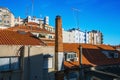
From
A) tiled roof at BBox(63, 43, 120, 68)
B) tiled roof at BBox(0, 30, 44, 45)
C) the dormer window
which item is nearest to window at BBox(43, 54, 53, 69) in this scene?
tiled roof at BBox(0, 30, 44, 45)

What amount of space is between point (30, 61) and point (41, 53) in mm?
1708

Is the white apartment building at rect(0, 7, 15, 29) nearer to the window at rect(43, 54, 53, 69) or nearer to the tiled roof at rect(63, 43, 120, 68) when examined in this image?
the tiled roof at rect(63, 43, 120, 68)

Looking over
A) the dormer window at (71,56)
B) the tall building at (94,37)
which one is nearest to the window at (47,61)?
the dormer window at (71,56)

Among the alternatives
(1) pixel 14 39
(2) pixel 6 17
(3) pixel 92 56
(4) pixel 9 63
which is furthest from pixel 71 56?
(2) pixel 6 17

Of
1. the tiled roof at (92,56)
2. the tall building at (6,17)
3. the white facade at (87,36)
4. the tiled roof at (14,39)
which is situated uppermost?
the tall building at (6,17)

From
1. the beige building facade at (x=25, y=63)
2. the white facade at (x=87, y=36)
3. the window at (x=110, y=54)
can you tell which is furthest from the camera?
the white facade at (x=87, y=36)

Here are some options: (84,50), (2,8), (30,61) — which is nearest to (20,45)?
(30,61)

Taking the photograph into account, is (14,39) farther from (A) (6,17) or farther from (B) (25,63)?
(A) (6,17)

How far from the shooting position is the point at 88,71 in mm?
29109

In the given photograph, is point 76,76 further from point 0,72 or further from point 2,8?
point 2,8

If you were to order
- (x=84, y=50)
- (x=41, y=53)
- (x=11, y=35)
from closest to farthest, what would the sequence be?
(x=41, y=53) → (x=11, y=35) → (x=84, y=50)

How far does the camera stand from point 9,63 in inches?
817

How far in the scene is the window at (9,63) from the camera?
20141 millimetres

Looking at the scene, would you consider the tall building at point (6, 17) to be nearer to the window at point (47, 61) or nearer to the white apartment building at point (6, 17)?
the white apartment building at point (6, 17)
